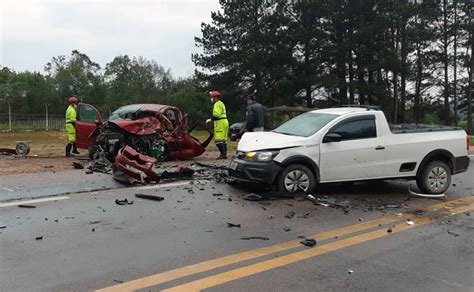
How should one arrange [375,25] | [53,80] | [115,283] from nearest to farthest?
[115,283] → [375,25] → [53,80]

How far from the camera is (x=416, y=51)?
158 ft

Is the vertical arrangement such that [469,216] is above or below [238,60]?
below

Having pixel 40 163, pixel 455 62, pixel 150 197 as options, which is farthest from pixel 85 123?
pixel 455 62

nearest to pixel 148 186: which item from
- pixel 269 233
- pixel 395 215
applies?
pixel 269 233

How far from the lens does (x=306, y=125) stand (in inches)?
331

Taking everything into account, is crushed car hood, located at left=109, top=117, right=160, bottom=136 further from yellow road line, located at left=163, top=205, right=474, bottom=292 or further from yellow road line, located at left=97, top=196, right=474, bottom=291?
yellow road line, located at left=163, top=205, right=474, bottom=292

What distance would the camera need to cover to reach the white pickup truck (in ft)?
25.3

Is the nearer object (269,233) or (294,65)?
(269,233)

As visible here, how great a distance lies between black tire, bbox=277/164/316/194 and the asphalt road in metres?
0.29

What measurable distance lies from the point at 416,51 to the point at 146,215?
4758 centimetres

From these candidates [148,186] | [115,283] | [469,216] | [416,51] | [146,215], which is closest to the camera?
[115,283]

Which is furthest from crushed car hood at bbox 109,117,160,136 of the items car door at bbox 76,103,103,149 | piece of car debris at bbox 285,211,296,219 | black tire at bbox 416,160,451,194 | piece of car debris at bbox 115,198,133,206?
black tire at bbox 416,160,451,194

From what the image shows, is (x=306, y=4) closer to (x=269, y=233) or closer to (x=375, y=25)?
(x=375, y=25)

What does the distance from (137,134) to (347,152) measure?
5807 mm
